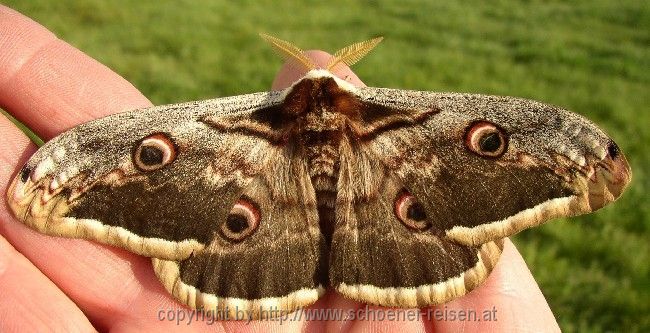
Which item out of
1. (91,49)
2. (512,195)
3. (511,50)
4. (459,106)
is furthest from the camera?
(511,50)

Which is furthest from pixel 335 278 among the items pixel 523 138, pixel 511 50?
pixel 511 50

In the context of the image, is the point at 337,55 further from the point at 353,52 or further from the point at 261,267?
the point at 261,267

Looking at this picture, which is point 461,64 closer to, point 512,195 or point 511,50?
point 511,50

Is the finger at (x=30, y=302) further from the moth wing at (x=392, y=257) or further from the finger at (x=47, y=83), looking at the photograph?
the moth wing at (x=392, y=257)

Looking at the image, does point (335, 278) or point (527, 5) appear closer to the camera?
point (335, 278)

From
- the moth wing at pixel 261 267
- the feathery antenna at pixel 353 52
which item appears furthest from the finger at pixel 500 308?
the feathery antenna at pixel 353 52

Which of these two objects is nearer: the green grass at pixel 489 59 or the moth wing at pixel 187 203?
the moth wing at pixel 187 203
